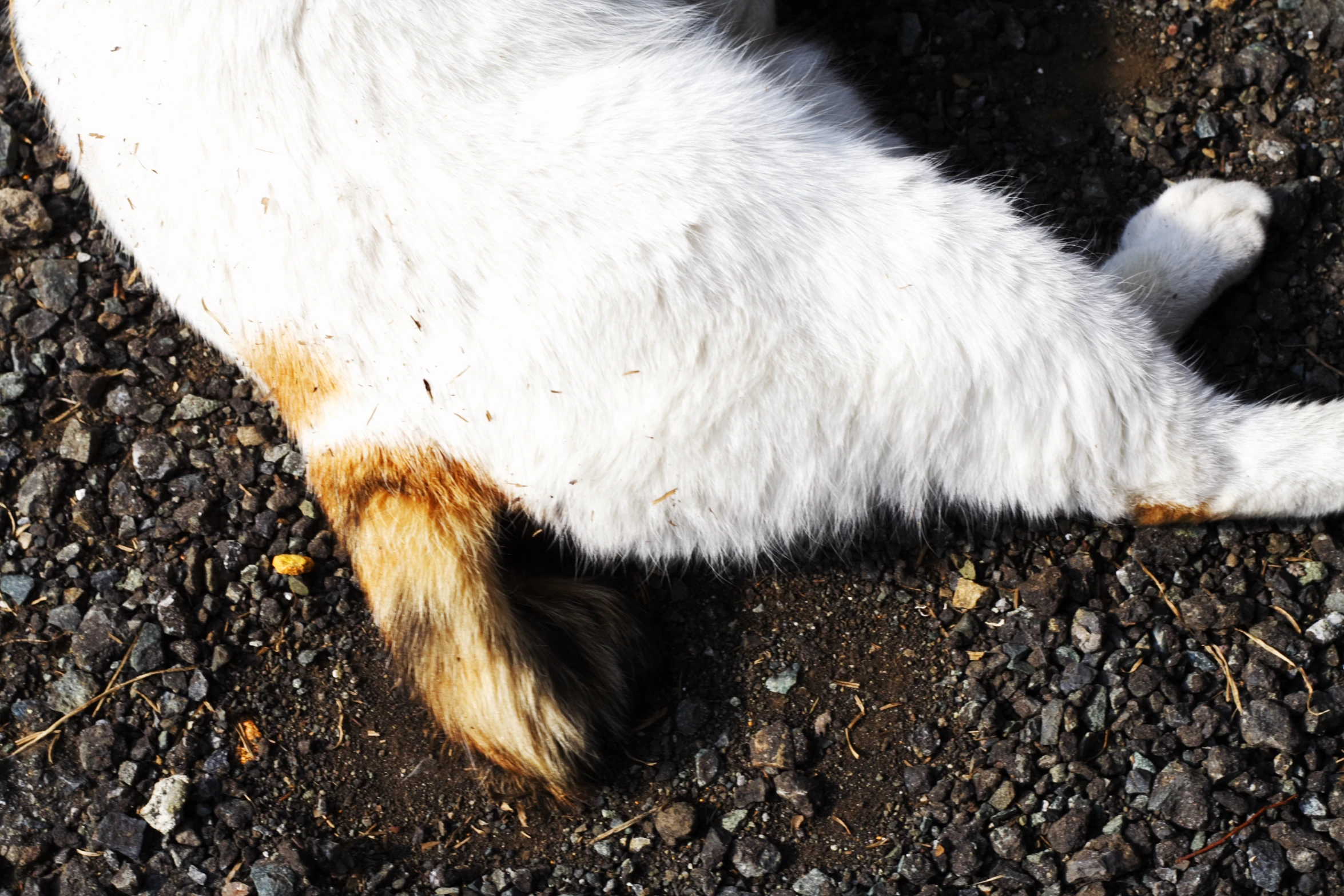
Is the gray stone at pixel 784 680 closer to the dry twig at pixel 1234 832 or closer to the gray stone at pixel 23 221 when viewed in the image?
the dry twig at pixel 1234 832

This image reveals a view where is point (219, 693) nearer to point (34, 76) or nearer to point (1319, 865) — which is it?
point (34, 76)

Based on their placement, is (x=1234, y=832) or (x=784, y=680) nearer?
(x=1234, y=832)

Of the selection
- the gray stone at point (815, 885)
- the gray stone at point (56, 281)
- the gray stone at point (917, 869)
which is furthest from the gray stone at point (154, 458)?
the gray stone at point (917, 869)

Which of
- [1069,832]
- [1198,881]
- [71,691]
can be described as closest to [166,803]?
[71,691]

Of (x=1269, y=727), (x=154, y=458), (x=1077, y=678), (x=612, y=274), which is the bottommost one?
(x=154, y=458)

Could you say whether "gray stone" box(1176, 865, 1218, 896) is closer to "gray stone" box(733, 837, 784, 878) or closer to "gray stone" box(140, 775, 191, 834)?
"gray stone" box(733, 837, 784, 878)

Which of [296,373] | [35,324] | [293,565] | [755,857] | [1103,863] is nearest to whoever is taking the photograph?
[296,373]

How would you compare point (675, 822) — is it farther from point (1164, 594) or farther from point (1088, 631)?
point (1164, 594)

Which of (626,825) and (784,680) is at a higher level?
(784,680)
